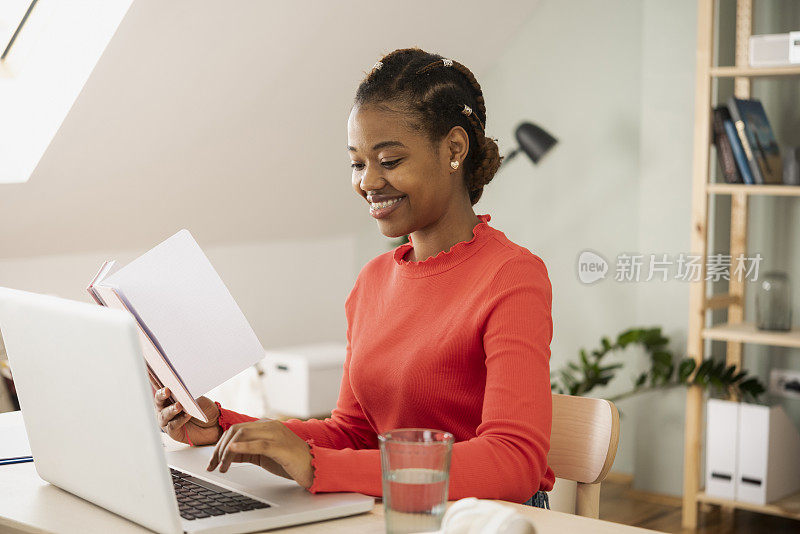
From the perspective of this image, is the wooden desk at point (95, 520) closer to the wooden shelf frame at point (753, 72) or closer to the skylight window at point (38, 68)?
the skylight window at point (38, 68)

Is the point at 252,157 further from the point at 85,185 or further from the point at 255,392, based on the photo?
the point at 255,392

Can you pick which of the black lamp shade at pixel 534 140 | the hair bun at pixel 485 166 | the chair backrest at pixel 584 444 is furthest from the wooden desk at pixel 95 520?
the black lamp shade at pixel 534 140

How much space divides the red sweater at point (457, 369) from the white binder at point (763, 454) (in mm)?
1907

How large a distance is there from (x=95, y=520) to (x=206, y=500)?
0.40 ft

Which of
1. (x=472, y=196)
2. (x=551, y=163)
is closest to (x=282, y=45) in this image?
(x=551, y=163)

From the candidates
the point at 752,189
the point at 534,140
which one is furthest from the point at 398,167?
the point at 534,140

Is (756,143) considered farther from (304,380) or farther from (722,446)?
(304,380)

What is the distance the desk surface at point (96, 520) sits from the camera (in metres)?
1.00

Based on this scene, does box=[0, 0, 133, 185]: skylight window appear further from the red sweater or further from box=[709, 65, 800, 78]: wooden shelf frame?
box=[709, 65, 800, 78]: wooden shelf frame

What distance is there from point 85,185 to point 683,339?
2.14 metres

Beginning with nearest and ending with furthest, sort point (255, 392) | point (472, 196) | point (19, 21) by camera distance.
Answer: point (472, 196)
point (19, 21)
point (255, 392)

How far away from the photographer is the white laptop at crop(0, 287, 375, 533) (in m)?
0.90

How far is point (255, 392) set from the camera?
3.53 meters

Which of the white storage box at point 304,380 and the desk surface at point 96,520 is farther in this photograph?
the white storage box at point 304,380
